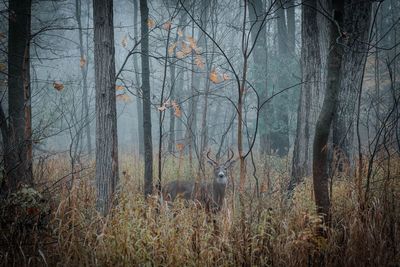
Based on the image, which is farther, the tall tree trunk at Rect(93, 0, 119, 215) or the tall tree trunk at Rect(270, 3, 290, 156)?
the tall tree trunk at Rect(270, 3, 290, 156)

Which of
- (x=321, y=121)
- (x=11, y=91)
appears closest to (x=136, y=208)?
(x=321, y=121)

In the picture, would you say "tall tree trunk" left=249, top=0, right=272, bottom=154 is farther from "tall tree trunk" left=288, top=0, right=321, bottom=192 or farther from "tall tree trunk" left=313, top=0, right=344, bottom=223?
"tall tree trunk" left=313, top=0, right=344, bottom=223

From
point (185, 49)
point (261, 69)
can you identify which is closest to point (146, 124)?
point (185, 49)

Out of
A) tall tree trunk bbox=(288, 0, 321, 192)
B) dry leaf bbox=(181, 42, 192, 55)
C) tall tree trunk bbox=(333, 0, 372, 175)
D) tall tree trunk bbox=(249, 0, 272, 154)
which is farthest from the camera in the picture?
tall tree trunk bbox=(249, 0, 272, 154)

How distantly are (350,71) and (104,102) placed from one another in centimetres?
493

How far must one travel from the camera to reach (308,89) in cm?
688

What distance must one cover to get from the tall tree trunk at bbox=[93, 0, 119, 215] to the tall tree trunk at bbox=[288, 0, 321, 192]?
12.5 ft

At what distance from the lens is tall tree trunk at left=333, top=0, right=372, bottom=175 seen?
6109mm

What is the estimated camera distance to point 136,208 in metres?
4.46

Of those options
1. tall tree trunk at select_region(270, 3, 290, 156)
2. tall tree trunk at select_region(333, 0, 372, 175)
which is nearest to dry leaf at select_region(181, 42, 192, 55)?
tall tree trunk at select_region(333, 0, 372, 175)

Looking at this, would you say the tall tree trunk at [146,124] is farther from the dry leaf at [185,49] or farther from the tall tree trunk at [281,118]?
the tall tree trunk at [281,118]

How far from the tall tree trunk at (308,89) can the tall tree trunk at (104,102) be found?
12.5 feet

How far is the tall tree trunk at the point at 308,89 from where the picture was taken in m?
→ 6.68

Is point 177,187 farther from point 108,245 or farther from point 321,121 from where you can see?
point 321,121
